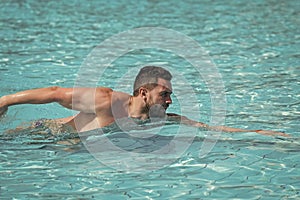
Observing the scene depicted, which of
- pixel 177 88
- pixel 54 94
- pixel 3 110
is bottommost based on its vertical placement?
pixel 177 88

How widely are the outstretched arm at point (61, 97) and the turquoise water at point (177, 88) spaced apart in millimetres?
336

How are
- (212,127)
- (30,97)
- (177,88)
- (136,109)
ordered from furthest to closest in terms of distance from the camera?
(177,88), (212,127), (136,109), (30,97)

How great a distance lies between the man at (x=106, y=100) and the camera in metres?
4.96

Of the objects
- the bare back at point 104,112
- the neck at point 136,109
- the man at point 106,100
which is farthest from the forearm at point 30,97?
the neck at point 136,109

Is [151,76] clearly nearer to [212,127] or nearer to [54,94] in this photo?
[54,94]

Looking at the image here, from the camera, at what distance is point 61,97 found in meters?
4.98

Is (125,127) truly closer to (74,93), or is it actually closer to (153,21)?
(74,93)

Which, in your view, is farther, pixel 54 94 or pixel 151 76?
pixel 151 76

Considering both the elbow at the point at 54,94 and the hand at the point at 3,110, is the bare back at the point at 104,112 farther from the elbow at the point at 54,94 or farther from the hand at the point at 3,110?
the hand at the point at 3,110

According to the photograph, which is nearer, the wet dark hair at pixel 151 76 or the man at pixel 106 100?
the man at pixel 106 100

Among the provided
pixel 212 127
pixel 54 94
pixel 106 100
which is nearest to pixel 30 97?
pixel 54 94

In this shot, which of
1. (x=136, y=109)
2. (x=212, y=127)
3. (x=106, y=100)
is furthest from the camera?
(x=212, y=127)

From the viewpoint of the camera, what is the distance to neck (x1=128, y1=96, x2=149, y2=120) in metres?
5.20

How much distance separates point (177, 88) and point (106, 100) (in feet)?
8.15
